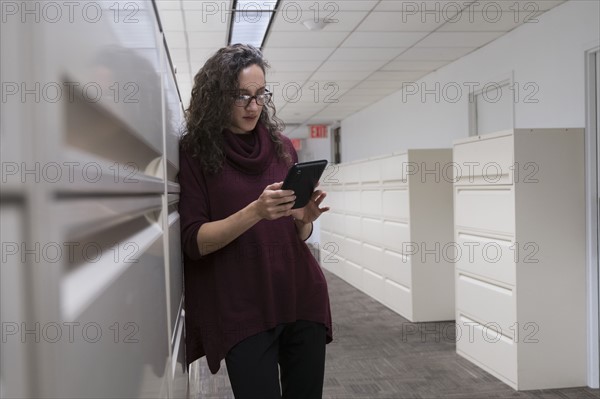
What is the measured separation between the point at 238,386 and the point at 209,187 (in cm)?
50

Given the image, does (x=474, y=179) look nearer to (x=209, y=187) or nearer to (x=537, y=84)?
(x=537, y=84)

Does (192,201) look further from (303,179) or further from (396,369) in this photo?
(396,369)

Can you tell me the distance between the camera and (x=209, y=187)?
4.80 feet

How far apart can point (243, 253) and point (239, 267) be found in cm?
4

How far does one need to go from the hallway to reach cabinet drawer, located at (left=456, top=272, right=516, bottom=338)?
0.29m

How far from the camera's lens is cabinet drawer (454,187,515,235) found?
3707mm

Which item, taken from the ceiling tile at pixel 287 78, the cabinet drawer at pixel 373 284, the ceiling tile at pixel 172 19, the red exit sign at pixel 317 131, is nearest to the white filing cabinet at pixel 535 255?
the cabinet drawer at pixel 373 284

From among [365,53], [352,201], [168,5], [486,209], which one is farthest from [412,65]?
[486,209]

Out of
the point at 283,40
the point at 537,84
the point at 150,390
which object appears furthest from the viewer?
the point at 283,40

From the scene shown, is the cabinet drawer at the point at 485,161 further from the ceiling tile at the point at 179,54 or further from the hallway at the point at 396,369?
the ceiling tile at the point at 179,54

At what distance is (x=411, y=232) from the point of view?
5500 mm

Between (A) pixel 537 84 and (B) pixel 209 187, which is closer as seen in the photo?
(B) pixel 209 187

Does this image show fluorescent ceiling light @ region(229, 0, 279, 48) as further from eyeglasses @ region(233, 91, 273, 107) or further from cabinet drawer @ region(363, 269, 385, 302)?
eyeglasses @ region(233, 91, 273, 107)

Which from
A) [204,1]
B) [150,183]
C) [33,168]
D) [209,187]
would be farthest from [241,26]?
[33,168]
